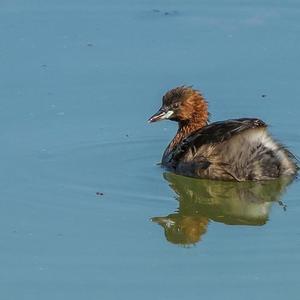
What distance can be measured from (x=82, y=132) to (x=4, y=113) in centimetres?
69

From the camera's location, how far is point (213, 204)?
9586 mm

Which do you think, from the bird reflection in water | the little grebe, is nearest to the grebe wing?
the little grebe

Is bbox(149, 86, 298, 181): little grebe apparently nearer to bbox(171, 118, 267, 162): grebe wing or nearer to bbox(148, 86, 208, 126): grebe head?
bbox(171, 118, 267, 162): grebe wing

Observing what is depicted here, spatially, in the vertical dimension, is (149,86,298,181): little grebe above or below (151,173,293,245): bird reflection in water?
above

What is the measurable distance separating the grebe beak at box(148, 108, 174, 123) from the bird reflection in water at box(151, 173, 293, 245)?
48cm

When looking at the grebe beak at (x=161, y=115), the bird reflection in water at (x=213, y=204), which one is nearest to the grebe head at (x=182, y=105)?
the grebe beak at (x=161, y=115)

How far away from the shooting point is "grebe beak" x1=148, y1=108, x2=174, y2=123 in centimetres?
1044

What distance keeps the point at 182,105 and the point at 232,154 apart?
86 centimetres

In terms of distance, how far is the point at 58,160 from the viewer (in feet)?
33.0

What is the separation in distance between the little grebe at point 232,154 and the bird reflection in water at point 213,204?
0.07 metres

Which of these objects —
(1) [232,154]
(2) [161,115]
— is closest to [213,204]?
(1) [232,154]

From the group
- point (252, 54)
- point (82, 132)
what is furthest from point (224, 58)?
point (82, 132)

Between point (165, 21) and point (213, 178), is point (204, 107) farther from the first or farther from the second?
point (165, 21)

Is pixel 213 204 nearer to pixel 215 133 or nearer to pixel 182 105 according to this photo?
pixel 215 133
